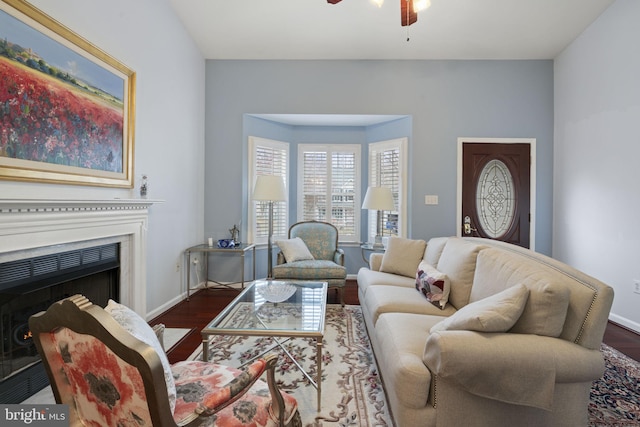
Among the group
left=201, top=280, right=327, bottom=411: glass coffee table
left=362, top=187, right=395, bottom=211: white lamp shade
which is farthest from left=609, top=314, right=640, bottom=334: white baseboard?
left=201, top=280, right=327, bottom=411: glass coffee table

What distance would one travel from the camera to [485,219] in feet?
13.9

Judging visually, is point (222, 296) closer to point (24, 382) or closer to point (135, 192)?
point (135, 192)

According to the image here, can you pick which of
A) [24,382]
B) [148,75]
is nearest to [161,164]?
[148,75]

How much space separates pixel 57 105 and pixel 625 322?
5432 millimetres

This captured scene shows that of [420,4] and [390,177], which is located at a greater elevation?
[420,4]

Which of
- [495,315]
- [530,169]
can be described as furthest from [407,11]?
[530,169]

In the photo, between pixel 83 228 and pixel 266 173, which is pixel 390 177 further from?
pixel 83 228

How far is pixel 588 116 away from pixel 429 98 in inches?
73.7

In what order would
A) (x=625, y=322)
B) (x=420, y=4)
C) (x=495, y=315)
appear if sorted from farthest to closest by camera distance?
(x=625, y=322) < (x=420, y=4) < (x=495, y=315)

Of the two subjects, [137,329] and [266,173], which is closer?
[137,329]

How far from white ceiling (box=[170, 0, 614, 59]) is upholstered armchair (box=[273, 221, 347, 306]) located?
252cm

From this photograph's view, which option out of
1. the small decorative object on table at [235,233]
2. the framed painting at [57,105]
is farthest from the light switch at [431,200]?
the framed painting at [57,105]

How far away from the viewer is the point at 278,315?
2.12m

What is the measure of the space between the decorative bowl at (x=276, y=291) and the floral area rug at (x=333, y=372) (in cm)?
42
